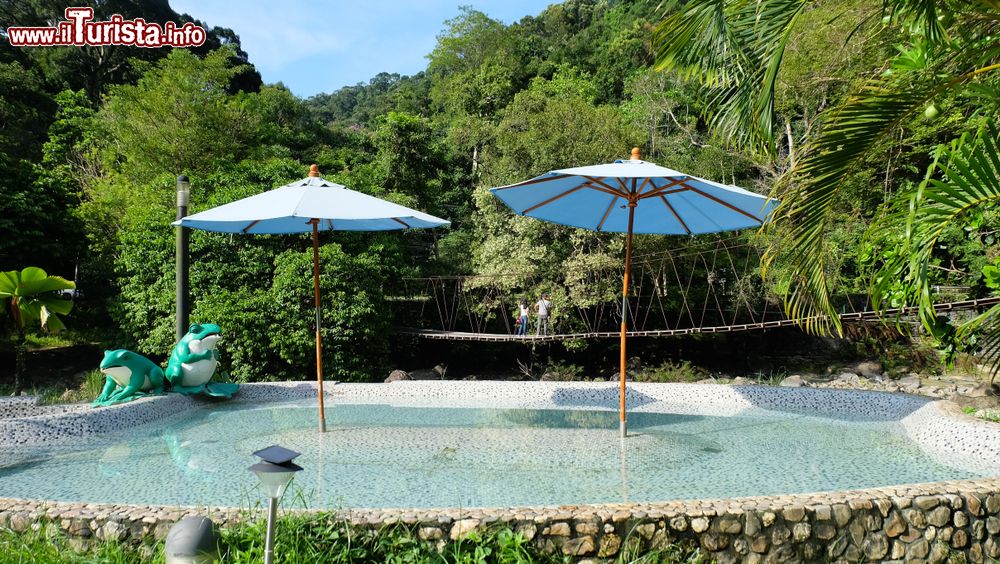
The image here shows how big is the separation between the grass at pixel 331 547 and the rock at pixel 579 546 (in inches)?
1.2

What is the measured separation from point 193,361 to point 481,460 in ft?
10.1

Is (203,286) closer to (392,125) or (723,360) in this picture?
Answer: (392,125)

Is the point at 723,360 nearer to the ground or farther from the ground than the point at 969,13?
nearer to the ground

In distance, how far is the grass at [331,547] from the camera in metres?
2.04

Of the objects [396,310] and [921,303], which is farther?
[396,310]

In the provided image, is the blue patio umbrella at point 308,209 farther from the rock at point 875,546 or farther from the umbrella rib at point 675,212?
the rock at point 875,546

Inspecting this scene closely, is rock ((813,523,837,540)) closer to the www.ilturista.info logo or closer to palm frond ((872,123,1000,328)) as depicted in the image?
palm frond ((872,123,1000,328))

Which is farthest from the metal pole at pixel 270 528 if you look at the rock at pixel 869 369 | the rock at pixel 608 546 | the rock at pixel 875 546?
the rock at pixel 869 369

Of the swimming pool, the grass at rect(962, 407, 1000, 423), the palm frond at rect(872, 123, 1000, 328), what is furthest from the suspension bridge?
the palm frond at rect(872, 123, 1000, 328)

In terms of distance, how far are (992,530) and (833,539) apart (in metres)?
0.72

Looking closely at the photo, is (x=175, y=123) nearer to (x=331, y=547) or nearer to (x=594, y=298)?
(x=594, y=298)

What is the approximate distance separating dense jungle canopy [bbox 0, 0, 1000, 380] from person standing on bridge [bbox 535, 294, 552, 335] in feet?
1.22

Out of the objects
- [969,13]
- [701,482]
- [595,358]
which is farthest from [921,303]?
[595,358]

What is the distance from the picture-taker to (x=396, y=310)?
1070 centimetres
